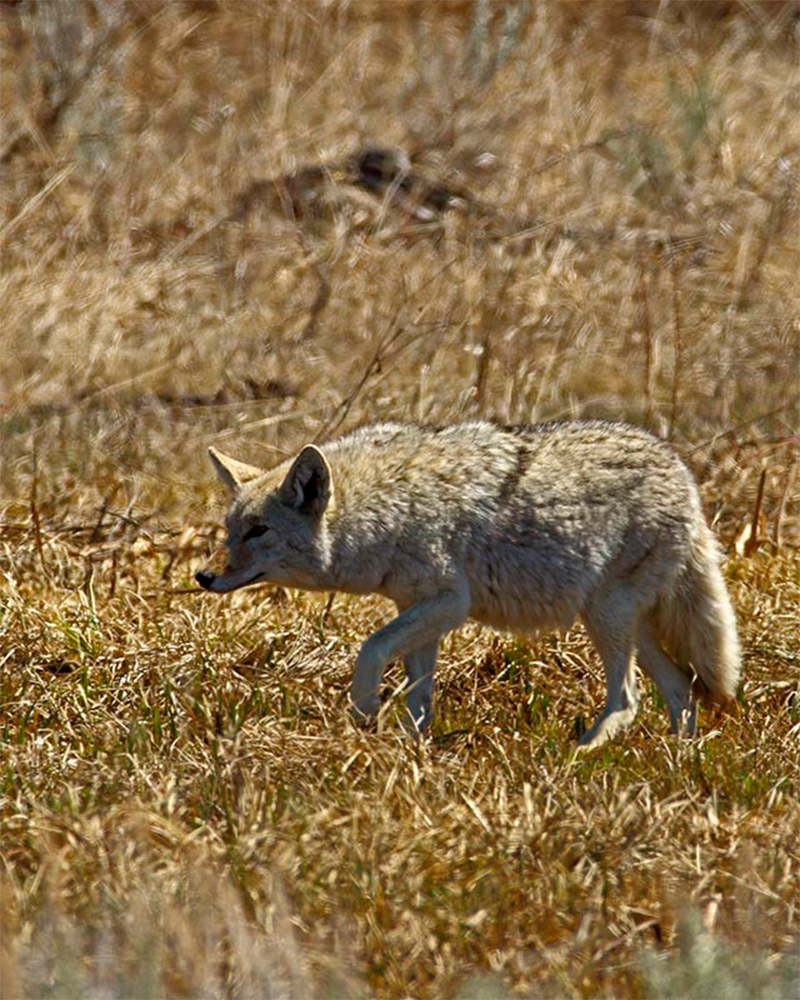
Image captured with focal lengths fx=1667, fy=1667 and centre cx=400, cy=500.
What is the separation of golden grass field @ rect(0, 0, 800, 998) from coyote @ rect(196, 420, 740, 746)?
27 cm

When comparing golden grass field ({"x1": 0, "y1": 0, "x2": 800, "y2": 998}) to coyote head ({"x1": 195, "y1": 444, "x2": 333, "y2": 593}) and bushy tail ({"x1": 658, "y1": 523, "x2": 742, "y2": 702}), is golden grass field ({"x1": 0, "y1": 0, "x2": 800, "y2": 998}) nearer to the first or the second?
bushy tail ({"x1": 658, "y1": 523, "x2": 742, "y2": 702})

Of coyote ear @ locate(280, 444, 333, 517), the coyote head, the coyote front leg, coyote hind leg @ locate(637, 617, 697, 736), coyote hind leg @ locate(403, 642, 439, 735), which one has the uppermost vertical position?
coyote ear @ locate(280, 444, 333, 517)

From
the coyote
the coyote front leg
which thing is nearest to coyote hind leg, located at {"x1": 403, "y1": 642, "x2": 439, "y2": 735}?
the coyote

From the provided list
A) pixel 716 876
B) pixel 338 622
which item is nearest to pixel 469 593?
pixel 338 622

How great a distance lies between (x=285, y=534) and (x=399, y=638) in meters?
0.55

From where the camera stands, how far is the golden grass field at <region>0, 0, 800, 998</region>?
175 inches

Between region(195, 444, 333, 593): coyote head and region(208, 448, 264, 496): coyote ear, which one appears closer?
region(195, 444, 333, 593): coyote head

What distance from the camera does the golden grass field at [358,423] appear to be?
4.45 metres

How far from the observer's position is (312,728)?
592 centimetres

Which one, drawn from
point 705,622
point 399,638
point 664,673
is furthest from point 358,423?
point 399,638

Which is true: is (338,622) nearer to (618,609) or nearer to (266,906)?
(618,609)

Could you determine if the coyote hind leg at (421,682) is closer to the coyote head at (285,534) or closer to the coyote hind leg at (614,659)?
the coyote head at (285,534)

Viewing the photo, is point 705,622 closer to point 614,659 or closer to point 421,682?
point 614,659

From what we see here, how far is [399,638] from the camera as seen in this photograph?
5.88 meters
